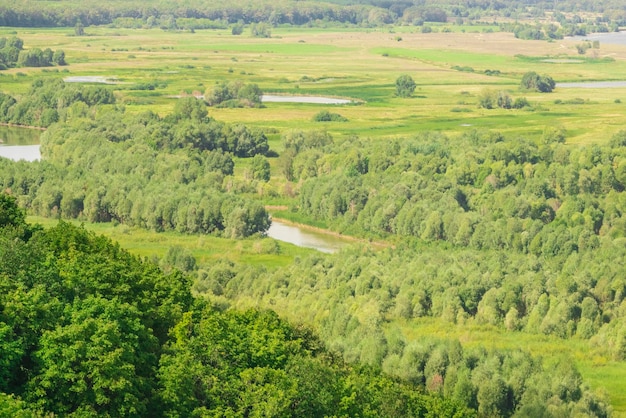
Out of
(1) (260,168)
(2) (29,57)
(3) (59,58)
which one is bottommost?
(1) (260,168)

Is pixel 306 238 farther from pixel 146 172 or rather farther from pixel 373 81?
pixel 373 81

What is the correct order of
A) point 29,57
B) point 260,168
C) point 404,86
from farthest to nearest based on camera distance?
point 29,57
point 404,86
point 260,168

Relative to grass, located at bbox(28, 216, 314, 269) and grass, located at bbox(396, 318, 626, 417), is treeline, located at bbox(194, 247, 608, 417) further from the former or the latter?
grass, located at bbox(28, 216, 314, 269)

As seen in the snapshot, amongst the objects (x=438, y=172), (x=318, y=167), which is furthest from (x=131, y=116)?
(x=438, y=172)

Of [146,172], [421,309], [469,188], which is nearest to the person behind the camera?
[421,309]

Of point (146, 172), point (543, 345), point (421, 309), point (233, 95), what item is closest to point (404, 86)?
point (233, 95)

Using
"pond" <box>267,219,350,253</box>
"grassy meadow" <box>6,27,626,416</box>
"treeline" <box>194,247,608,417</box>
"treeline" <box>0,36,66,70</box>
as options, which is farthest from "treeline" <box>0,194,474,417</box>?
"treeline" <box>0,36,66,70</box>
